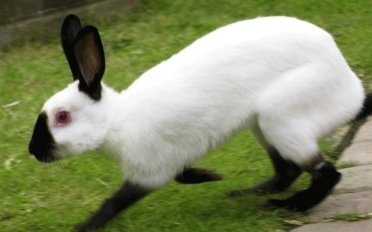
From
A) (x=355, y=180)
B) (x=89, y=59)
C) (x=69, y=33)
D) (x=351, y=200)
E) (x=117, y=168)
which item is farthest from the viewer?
(x=117, y=168)

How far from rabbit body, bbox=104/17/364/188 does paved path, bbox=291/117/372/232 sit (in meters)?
0.28

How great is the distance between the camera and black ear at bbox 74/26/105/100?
144 inches

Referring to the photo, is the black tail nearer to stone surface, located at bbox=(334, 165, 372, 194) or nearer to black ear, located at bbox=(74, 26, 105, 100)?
stone surface, located at bbox=(334, 165, 372, 194)

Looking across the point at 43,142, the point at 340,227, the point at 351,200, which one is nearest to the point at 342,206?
the point at 351,200

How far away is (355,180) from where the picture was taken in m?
4.21

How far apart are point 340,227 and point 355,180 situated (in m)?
0.54

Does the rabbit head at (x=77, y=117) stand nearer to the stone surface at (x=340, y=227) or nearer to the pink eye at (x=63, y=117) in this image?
the pink eye at (x=63, y=117)

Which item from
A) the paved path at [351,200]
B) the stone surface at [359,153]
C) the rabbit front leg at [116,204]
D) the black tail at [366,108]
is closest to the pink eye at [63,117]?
the rabbit front leg at [116,204]

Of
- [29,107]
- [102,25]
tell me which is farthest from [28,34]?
[29,107]

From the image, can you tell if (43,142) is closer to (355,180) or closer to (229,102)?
(229,102)

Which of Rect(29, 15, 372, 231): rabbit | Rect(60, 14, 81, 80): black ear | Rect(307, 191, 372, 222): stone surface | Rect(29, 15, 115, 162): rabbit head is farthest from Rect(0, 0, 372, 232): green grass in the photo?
Rect(60, 14, 81, 80): black ear

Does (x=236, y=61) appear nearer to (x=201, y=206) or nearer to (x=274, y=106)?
(x=274, y=106)

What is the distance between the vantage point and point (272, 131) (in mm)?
3727

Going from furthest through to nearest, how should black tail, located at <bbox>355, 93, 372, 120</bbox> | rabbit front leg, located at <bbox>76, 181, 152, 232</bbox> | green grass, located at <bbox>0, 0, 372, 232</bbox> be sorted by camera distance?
green grass, located at <bbox>0, 0, 372, 232</bbox>, black tail, located at <bbox>355, 93, 372, 120</bbox>, rabbit front leg, located at <bbox>76, 181, 152, 232</bbox>
